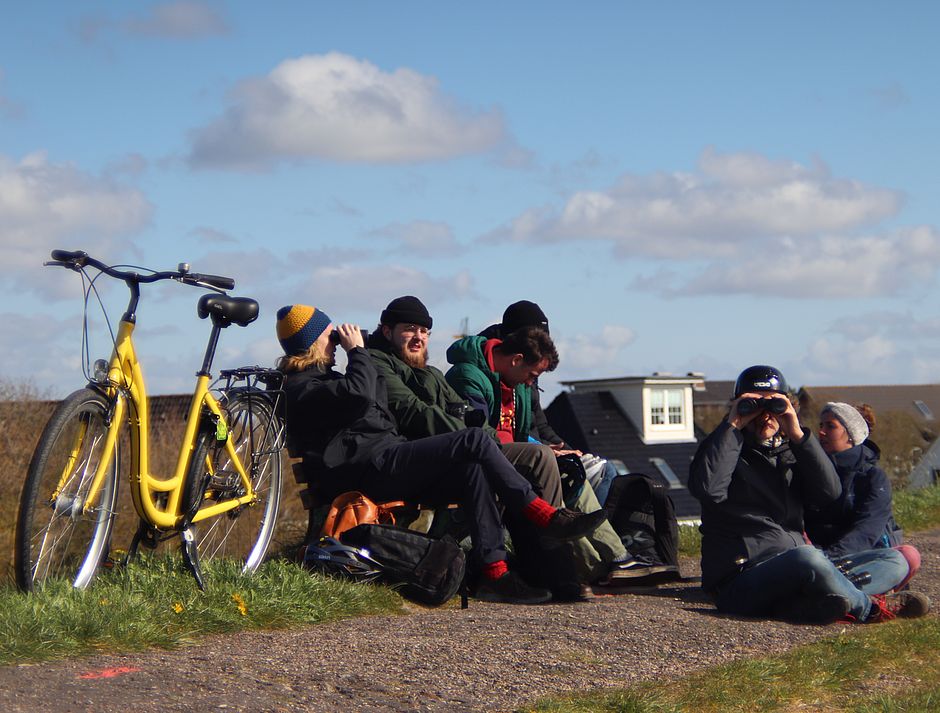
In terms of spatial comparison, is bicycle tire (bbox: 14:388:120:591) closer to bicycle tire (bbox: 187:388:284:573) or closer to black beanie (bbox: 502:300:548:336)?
bicycle tire (bbox: 187:388:284:573)

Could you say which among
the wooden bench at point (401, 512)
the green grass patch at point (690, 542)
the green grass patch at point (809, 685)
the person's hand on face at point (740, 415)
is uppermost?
the person's hand on face at point (740, 415)

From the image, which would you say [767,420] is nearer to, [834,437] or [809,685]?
[834,437]

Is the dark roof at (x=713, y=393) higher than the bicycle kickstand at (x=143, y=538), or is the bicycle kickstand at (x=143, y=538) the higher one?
the dark roof at (x=713, y=393)

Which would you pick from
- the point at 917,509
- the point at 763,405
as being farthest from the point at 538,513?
the point at 917,509

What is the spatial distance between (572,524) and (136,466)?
A: 7.04 ft

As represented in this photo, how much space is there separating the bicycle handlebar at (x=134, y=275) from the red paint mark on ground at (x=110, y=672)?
1.91 meters

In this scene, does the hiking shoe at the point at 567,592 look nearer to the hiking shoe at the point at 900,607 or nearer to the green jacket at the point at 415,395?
the green jacket at the point at 415,395

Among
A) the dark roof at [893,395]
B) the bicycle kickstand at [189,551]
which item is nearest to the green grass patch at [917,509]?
the bicycle kickstand at [189,551]

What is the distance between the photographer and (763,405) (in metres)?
6.65

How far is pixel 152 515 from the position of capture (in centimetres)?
590

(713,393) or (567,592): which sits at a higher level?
(713,393)

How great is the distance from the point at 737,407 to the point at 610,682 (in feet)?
7.37

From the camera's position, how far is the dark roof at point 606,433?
43.4 m

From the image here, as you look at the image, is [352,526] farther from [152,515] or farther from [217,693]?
[217,693]
